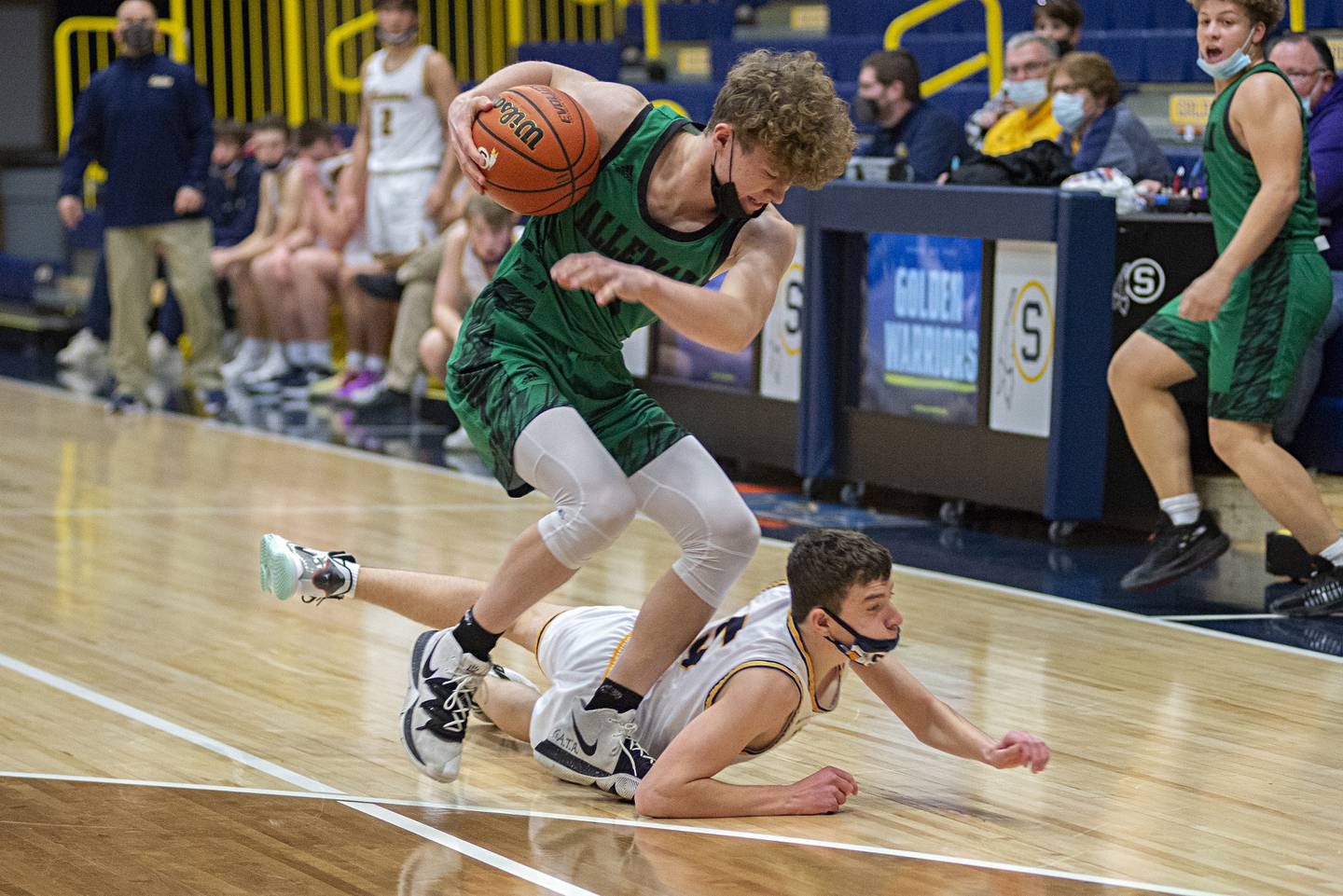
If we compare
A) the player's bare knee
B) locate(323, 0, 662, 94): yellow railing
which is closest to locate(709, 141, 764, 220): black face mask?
the player's bare knee

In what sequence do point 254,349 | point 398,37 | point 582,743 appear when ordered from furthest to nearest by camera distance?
point 254,349
point 398,37
point 582,743

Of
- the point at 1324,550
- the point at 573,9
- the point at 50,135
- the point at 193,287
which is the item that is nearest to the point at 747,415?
the point at 1324,550

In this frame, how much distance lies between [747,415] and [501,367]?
431 cm

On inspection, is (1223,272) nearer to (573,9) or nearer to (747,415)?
(747,415)

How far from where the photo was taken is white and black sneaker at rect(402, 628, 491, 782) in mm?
4070

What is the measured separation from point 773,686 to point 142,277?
7527 millimetres

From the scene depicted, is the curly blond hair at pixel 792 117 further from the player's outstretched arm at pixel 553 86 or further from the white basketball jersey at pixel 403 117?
the white basketball jersey at pixel 403 117

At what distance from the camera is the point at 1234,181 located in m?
5.81

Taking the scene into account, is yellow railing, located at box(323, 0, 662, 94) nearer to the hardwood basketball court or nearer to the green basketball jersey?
the hardwood basketball court

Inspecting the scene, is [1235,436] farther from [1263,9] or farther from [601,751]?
[601,751]

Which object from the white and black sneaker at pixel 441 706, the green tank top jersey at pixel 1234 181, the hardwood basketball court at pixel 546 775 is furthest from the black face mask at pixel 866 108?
the white and black sneaker at pixel 441 706

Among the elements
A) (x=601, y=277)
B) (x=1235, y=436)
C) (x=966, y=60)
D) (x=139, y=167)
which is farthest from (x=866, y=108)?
(x=601, y=277)

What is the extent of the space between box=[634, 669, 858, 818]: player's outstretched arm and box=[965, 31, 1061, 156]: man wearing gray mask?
4.87m

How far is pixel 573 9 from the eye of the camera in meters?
15.1
